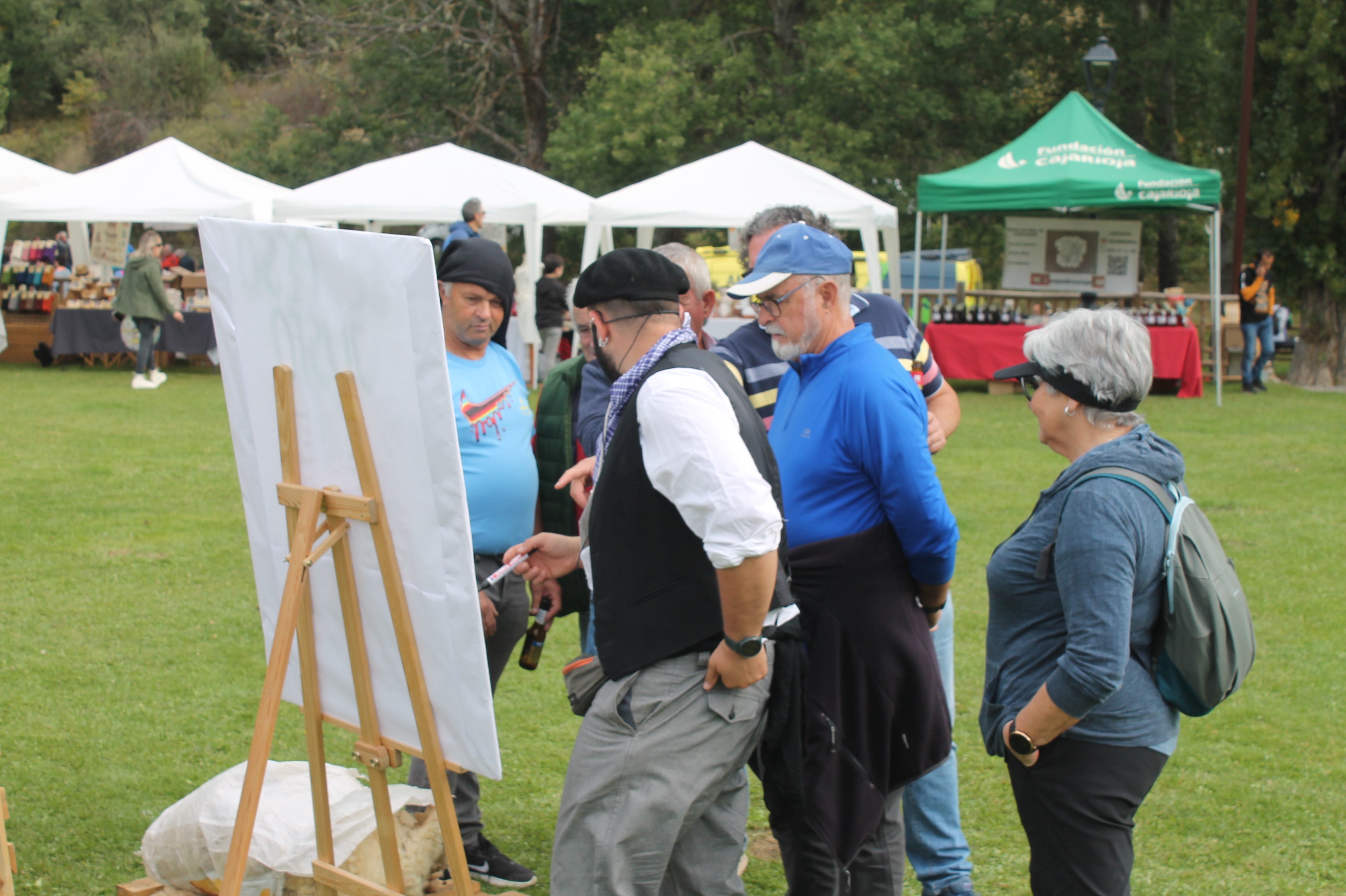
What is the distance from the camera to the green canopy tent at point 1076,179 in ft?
49.1

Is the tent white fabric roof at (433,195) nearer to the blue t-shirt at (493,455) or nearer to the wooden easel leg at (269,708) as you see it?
Answer: the blue t-shirt at (493,455)

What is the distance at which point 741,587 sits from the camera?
2.39m

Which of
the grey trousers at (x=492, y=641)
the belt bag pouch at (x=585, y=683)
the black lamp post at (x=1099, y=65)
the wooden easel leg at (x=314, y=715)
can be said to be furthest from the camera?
the black lamp post at (x=1099, y=65)

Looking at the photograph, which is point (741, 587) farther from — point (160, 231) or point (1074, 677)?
point (160, 231)

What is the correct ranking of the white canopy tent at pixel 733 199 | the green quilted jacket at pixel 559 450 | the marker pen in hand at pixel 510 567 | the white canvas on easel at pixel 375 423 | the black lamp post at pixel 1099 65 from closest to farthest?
the white canvas on easel at pixel 375 423 → the marker pen in hand at pixel 510 567 → the green quilted jacket at pixel 559 450 → the white canopy tent at pixel 733 199 → the black lamp post at pixel 1099 65

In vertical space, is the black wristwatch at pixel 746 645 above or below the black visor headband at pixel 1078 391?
below

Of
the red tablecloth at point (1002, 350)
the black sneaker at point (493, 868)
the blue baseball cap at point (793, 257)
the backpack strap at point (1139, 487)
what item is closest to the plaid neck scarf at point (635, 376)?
the blue baseball cap at point (793, 257)

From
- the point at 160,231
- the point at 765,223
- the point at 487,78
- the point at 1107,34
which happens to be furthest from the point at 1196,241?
the point at 765,223

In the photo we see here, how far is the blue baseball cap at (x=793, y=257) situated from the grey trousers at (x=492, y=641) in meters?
1.20

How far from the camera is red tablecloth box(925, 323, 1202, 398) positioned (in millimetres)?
15523

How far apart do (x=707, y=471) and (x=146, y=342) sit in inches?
586

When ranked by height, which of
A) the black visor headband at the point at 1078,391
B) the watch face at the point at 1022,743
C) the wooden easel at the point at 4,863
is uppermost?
the black visor headband at the point at 1078,391

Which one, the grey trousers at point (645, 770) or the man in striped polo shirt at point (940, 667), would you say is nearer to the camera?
the grey trousers at point (645, 770)

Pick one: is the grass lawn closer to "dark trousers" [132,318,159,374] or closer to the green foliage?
"dark trousers" [132,318,159,374]
